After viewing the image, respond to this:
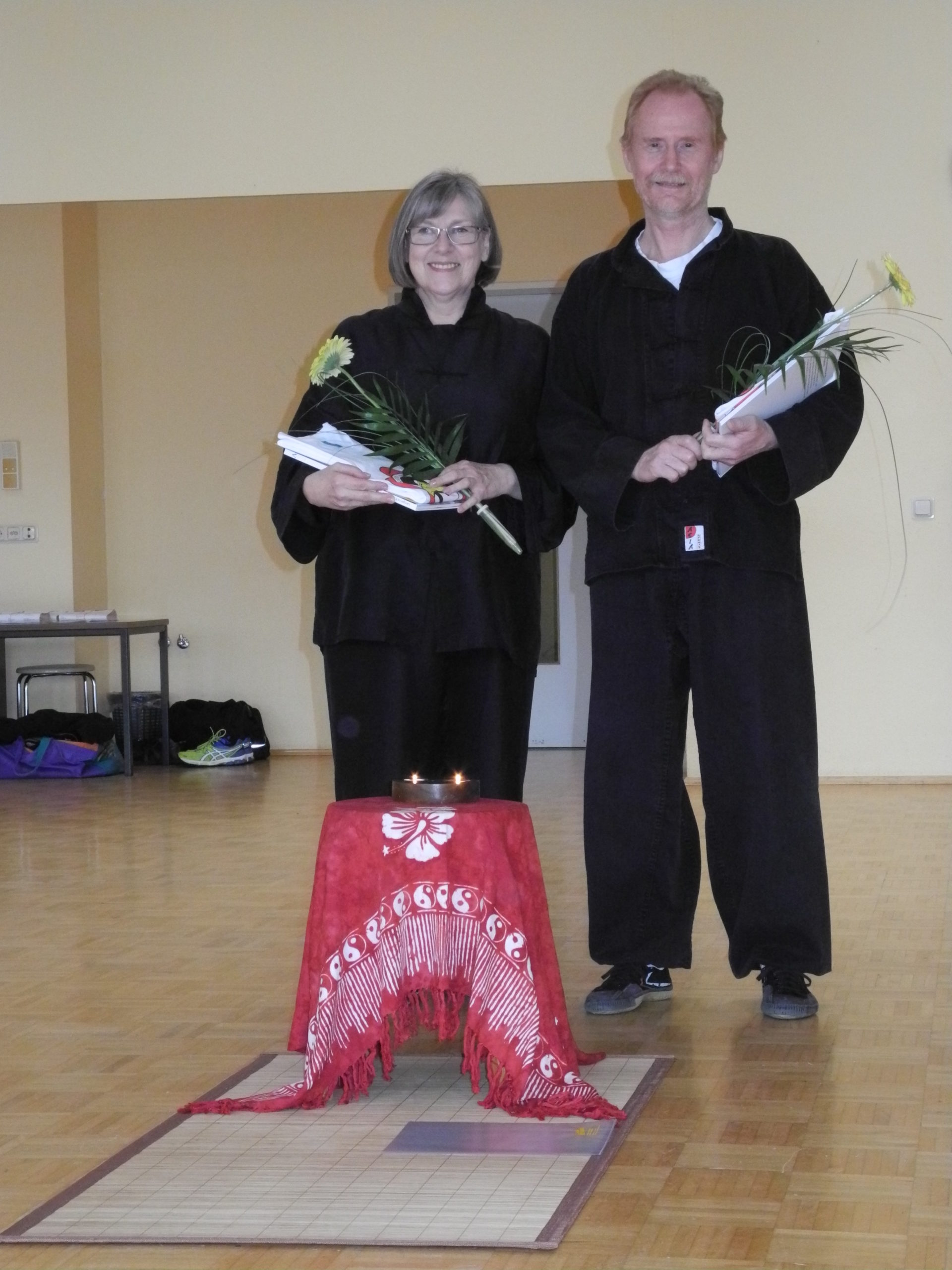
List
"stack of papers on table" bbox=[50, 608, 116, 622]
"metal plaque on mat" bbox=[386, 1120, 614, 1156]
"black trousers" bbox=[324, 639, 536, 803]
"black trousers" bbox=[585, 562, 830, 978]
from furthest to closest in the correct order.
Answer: "stack of papers on table" bbox=[50, 608, 116, 622], "black trousers" bbox=[585, 562, 830, 978], "black trousers" bbox=[324, 639, 536, 803], "metal plaque on mat" bbox=[386, 1120, 614, 1156]

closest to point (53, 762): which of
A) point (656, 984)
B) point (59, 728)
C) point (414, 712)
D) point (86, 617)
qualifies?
point (59, 728)

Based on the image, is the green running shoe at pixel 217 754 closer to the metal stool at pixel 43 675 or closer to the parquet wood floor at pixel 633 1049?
the metal stool at pixel 43 675

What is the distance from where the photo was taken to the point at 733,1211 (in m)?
1.86

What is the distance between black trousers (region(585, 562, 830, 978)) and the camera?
277cm

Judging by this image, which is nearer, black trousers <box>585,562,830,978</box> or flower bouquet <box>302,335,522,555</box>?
flower bouquet <box>302,335,522,555</box>

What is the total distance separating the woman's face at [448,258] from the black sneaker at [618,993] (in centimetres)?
126

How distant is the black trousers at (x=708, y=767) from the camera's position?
2768mm

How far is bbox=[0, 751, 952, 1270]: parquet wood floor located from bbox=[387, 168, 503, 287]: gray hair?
135 centimetres

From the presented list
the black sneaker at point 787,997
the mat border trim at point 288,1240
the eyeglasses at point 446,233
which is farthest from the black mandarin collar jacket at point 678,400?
the mat border trim at point 288,1240

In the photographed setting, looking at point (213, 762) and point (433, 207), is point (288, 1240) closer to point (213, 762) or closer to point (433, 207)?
point (433, 207)

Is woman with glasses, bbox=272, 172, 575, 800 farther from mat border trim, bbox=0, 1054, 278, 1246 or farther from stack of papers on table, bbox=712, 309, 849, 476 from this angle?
mat border trim, bbox=0, 1054, 278, 1246

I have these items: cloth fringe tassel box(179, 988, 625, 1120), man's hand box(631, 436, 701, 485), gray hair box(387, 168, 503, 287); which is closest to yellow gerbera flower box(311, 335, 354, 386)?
gray hair box(387, 168, 503, 287)

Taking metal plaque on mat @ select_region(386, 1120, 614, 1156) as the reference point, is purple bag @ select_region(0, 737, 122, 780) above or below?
below

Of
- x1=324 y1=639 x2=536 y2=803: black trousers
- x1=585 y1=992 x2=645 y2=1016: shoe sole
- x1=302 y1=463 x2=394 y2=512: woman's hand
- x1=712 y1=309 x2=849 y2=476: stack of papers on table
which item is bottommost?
x1=585 y1=992 x2=645 y2=1016: shoe sole
